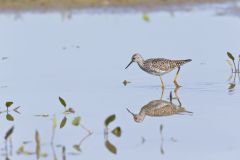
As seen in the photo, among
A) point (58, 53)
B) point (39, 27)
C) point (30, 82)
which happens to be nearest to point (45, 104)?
point (30, 82)

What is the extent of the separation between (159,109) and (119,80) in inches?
91.6

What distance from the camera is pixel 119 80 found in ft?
43.3

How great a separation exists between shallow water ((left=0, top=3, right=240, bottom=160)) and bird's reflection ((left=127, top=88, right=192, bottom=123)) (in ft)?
0.36

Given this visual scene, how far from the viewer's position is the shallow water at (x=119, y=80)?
923cm

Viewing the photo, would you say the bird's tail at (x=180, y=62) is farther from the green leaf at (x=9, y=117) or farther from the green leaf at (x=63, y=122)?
the green leaf at (x=9, y=117)

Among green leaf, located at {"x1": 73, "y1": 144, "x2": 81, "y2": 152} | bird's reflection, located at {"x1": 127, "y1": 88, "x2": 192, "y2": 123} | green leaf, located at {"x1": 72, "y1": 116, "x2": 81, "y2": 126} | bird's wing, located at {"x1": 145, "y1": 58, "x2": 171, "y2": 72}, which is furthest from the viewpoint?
bird's wing, located at {"x1": 145, "y1": 58, "x2": 171, "y2": 72}

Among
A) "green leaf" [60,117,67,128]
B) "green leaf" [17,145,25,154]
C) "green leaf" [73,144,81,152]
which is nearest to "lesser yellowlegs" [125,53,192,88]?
"green leaf" [60,117,67,128]

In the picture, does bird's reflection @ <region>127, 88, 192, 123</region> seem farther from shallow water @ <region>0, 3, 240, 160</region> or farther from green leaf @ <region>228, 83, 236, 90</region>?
green leaf @ <region>228, 83, 236, 90</region>

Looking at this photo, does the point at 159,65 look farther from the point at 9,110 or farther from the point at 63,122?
the point at 63,122

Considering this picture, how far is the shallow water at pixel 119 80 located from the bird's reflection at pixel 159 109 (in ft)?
0.36

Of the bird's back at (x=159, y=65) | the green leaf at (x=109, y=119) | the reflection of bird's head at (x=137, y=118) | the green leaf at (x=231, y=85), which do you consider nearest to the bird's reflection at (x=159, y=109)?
the reflection of bird's head at (x=137, y=118)

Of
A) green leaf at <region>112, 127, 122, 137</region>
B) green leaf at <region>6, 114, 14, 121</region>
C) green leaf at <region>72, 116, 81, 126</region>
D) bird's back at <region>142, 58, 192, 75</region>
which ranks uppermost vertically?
bird's back at <region>142, 58, 192, 75</region>

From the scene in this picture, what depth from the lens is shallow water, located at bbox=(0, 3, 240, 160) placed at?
9.23 metres

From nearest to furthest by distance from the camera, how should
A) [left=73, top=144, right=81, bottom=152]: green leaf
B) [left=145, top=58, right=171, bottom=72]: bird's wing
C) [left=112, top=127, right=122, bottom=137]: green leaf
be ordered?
[left=73, top=144, right=81, bottom=152]: green leaf, [left=112, top=127, right=122, bottom=137]: green leaf, [left=145, top=58, right=171, bottom=72]: bird's wing
